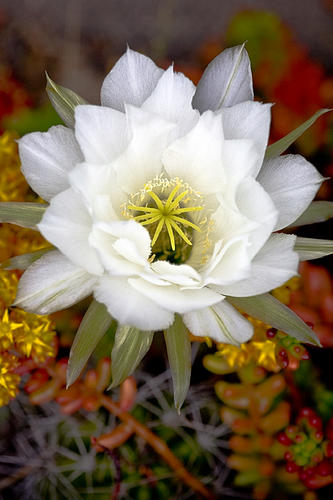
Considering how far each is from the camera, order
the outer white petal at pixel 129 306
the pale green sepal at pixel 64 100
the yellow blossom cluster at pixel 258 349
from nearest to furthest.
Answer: the outer white petal at pixel 129 306, the pale green sepal at pixel 64 100, the yellow blossom cluster at pixel 258 349

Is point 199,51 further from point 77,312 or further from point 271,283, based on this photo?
point 271,283

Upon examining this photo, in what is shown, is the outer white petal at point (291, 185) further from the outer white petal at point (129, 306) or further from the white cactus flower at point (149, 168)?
the outer white petal at point (129, 306)

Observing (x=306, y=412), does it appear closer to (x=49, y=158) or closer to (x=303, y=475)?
(x=303, y=475)

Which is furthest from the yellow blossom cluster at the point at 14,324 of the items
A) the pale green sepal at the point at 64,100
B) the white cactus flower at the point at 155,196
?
the pale green sepal at the point at 64,100

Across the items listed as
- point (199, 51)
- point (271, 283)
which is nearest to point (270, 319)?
point (271, 283)

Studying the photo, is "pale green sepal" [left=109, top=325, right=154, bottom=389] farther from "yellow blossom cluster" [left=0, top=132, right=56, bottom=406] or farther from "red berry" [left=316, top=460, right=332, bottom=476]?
"red berry" [left=316, top=460, right=332, bottom=476]

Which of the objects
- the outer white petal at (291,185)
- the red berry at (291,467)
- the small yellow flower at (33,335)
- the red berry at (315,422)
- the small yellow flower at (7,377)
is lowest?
the red berry at (291,467)

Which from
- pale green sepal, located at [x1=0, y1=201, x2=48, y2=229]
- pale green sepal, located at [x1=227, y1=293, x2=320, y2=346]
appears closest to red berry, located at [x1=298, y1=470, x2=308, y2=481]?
pale green sepal, located at [x1=227, y1=293, x2=320, y2=346]
